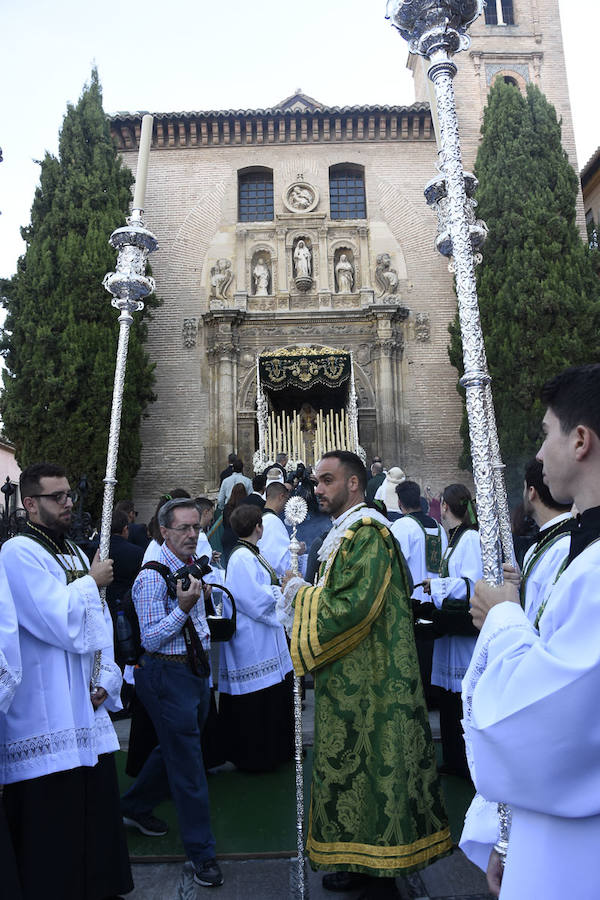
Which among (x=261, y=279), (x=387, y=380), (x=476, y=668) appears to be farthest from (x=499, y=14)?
(x=476, y=668)

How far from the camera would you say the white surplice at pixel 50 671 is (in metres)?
2.84

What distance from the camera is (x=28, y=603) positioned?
2.92m

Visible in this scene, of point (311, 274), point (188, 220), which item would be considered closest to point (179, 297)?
point (188, 220)

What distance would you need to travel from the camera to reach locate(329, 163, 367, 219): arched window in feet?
59.2

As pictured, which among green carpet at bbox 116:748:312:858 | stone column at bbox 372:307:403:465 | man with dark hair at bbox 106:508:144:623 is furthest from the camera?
stone column at bbox 372:307:403:465

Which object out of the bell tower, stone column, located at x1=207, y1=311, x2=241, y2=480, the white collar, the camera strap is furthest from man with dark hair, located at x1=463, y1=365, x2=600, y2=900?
the bell tower

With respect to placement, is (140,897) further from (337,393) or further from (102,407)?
(337,393)

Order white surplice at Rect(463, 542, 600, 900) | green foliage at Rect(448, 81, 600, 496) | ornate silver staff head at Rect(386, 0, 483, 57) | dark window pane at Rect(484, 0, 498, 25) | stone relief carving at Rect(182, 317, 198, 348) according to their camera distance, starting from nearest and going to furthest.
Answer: white surplice at Rect(463, 542, 600, 900), ornate silver staff head at Rect(386, 0, 483, 57), green foliage at Rect(448, 81, 600, 496), stone relief carving at Rect(182, 317, 198, 348), dark window pane at Rect(484, 0, 498, 25)

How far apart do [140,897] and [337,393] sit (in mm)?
13410

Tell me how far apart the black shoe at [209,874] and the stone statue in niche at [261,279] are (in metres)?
14.9

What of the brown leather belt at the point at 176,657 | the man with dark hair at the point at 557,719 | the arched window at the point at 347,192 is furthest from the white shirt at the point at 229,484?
the arched window at the point at 347,192

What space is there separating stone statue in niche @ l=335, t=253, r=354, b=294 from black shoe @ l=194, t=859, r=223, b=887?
15.1 meters

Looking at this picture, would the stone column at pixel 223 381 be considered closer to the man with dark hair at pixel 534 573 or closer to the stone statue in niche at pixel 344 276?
the stone statue in niche at pixel 344 276

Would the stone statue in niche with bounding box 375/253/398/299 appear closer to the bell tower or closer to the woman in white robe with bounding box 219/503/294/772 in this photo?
the bell tower
